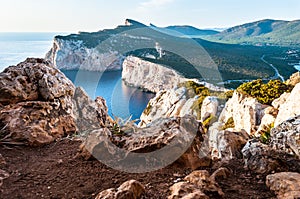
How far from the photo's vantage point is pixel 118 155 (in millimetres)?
4000

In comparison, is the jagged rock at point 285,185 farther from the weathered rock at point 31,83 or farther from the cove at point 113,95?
the cove at point 113,95

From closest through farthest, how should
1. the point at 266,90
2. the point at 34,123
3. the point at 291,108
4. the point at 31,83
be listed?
1. the point at 34,123
2. the point at 31,83
3. the point at 291,108
4. the point at 266,90

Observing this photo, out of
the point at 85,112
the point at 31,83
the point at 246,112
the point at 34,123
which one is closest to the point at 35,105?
the point at 34,123

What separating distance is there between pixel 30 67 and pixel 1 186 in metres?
3.45

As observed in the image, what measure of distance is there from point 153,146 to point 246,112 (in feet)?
53.3

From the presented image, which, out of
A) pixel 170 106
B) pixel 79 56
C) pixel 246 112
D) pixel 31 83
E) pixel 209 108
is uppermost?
pixel 31 83

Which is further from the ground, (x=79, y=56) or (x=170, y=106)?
(x=79, y=56)

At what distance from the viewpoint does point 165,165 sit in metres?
3.77

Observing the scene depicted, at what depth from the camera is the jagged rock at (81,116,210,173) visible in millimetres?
3816

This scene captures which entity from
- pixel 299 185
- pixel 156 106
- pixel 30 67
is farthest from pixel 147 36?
pixel 299 185

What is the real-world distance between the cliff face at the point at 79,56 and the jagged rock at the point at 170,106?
56.0 metres

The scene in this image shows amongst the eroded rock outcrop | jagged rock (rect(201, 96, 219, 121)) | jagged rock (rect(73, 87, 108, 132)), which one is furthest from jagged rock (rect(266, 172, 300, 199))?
jagged rock (rect(201, 96, 219, 121))

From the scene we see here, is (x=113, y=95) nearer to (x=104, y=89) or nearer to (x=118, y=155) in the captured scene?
(x=104, y=89)

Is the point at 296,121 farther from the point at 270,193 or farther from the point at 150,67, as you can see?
the point at 150,67
